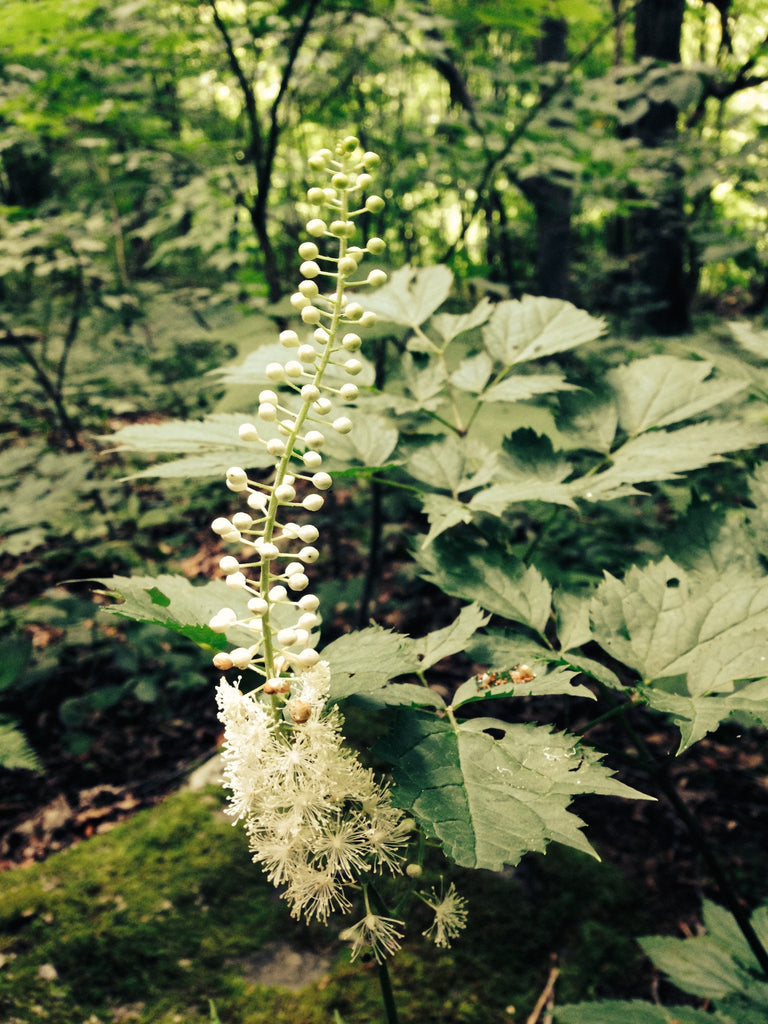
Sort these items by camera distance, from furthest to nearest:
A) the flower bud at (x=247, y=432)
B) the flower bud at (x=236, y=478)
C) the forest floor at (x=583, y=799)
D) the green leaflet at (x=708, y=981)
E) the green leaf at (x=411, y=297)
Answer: the forest floor at (x=583, y=799) < the green leaf at (x=411, y=297) < the green leaflet at (x=708, y=981) < the flower bud at (x=247, y=432) < the flower bud at (x=236, y=478)

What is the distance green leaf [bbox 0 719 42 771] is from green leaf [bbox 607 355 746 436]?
229 cm

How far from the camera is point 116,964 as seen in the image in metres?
1.90

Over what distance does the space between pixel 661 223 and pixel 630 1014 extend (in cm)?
586

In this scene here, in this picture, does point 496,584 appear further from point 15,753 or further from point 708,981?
point 15,753

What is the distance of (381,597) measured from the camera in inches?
151

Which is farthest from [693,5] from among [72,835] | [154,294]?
[72,835]

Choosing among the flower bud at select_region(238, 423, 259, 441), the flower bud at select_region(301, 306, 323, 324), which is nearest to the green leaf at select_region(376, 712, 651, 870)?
the flower bud at select_region(238, 423, 259, 441)

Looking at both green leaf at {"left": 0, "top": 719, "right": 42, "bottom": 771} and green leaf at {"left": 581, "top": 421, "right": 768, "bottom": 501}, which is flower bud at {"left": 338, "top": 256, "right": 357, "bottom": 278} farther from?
green leaf at {"left": 0, "top": 719, "right": 42, "bottom": 771}

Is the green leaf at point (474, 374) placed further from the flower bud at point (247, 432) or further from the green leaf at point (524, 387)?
the flower bud at point (247, 432)

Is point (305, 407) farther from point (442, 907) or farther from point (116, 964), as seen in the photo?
point (116, 964)

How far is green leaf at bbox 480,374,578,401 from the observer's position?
1.37 meters

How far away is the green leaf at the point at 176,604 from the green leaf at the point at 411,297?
3.03 ft

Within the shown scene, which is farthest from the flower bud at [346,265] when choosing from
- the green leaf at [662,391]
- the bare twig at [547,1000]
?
the bare twig at [547,1000]

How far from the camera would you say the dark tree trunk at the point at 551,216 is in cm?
496
